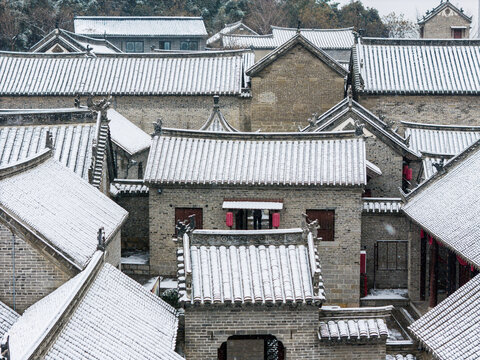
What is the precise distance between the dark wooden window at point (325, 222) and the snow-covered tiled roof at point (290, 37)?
157 feet

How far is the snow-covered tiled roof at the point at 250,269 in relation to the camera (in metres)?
18.5

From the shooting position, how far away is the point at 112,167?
100 ft

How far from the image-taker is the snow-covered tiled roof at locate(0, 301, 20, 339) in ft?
58.3

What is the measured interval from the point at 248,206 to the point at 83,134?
20.9 feet

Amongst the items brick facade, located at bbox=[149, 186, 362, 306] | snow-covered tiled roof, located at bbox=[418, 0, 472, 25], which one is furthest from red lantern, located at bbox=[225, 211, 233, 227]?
snow-covered tiled roof, located at bbox=[418, 0, 472, 25]

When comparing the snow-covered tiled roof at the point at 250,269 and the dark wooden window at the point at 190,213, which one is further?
the dark wooden window at the point at 190,213

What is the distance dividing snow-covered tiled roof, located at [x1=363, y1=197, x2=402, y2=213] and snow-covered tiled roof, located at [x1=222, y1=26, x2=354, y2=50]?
150 feet

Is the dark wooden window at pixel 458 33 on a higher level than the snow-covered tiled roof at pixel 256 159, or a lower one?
higher

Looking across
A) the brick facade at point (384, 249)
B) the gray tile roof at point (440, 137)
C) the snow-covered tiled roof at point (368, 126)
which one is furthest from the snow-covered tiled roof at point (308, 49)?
the brick facade at point (384, 249)

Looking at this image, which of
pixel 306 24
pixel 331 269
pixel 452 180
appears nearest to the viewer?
pixel 452 180

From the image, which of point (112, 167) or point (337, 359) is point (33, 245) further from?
point (112, 167)

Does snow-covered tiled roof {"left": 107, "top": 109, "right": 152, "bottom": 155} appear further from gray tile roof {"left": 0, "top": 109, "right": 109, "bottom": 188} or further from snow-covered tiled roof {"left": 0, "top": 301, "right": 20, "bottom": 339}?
snow-covered tiled roof {"left": 0, "top": 301, "right": 20, "bottom": 339}

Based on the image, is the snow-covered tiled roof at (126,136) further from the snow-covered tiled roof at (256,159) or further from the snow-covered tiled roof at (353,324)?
the snow-covered tiled roof at (353,324)

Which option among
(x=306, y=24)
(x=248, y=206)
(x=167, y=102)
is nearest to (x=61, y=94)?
(x=167, y=102)
